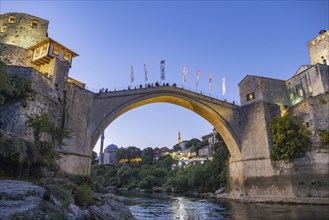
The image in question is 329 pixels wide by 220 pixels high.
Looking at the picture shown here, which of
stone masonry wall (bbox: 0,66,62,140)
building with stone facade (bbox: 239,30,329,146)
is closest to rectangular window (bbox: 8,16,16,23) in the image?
stone masonry wall (bbox: 0,66,62,140)

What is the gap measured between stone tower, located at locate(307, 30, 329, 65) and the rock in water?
38.2 metres

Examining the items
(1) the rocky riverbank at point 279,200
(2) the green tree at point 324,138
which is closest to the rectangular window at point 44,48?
(1) the rocky riverbank at point 279,200

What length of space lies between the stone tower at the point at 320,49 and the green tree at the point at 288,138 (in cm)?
1427

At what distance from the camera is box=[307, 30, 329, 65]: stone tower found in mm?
33188

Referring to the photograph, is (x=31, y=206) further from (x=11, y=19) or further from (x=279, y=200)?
(x=11, y=19)

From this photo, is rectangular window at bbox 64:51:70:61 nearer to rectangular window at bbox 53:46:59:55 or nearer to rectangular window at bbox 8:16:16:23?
rectangular window at bbox 53:46:59:55

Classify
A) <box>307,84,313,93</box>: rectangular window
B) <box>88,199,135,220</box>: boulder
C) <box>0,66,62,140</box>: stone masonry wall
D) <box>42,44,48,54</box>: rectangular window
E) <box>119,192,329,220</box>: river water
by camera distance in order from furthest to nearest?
<box>307,84,313,93</box>: rectangular window < <box>42,44,48,54</box>: rectangular window < <box>0,66,62,140</box>: stone masonry wall < <box>119,192,329,220</box>: river water < <box>88,199,135,220</box>: boulder

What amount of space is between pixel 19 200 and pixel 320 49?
131ft

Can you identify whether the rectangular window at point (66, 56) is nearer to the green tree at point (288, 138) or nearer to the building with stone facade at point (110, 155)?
the green tree at point (288, 138)

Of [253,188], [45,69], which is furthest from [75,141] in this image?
[253,188]

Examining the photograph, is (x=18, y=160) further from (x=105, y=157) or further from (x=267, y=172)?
(x=105, y=157)

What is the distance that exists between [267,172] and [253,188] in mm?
2401

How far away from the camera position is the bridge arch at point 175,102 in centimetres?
2356

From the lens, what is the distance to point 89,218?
23.2 feet
